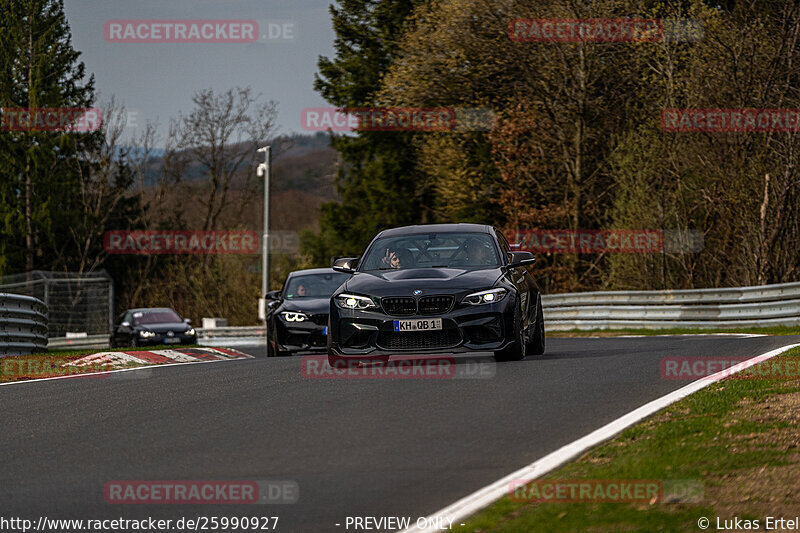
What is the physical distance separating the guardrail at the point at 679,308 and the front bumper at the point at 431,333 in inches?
528

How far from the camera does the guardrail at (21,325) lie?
1934cm

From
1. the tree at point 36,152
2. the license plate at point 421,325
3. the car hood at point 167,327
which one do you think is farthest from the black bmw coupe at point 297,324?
the tree at point 36,152

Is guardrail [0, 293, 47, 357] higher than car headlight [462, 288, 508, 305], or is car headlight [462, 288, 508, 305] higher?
car headlight [462, 288, 508, 305]

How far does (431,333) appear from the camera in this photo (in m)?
12.4

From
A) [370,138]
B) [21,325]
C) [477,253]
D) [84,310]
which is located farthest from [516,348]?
[370,138]

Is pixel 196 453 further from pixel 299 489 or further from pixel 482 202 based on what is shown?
pixel 482 202

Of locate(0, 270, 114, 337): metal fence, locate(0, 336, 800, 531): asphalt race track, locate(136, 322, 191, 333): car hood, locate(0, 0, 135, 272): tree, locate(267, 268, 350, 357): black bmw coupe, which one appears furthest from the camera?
locate(0, 0, 135, 272): tree

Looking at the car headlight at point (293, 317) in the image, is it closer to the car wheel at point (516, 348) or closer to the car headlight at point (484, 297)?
the car wheel at point (516, 348)

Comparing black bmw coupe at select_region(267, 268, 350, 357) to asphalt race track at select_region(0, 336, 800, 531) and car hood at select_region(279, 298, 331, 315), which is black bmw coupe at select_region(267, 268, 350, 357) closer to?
car hood at select_region(279, 298, 331, 315)

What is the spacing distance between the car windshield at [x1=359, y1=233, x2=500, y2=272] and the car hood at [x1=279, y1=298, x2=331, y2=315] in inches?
194

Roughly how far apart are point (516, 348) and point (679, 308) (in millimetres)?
16109

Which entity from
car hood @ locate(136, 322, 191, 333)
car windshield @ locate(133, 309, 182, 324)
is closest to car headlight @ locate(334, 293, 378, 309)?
car hood @ locate(136, 322, 191, 333)

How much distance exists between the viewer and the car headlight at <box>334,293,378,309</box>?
12.5 meters

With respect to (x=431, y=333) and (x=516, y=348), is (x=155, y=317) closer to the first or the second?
(x=516, y=348)
